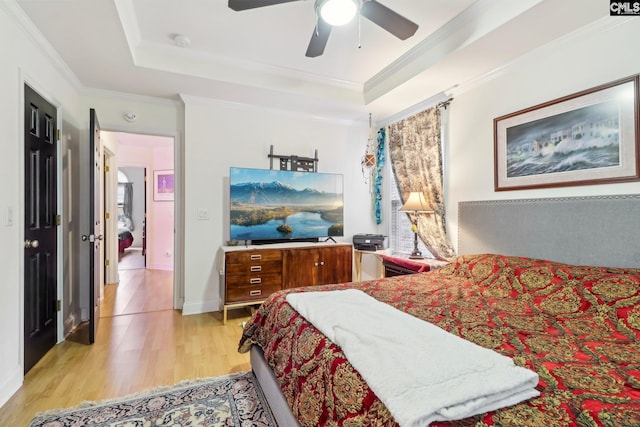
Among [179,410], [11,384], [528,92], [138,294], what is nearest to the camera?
[179,410]

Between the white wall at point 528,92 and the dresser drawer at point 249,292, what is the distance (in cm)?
206

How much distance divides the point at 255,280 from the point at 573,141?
3.03 metres

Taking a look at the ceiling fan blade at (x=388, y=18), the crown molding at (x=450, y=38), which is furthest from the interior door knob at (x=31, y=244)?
the crown molding at (x=450, y=38)

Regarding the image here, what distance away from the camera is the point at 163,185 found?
6492 millimetres

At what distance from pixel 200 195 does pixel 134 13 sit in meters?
1.80

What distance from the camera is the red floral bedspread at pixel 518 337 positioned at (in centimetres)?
87

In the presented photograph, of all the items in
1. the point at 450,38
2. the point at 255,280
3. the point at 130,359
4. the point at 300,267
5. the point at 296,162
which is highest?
the point at 450,38

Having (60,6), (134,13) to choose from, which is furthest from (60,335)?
(134,13)

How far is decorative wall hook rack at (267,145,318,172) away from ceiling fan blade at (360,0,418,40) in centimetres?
218

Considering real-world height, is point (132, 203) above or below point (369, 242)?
above

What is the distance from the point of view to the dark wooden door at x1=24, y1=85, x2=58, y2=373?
221 centimetres

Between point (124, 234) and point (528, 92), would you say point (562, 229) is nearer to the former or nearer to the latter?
point (528, 92)

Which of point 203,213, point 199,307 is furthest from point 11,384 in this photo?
point 203,213

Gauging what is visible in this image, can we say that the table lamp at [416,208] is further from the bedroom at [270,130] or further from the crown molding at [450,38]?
the crown molding at [450,38]
